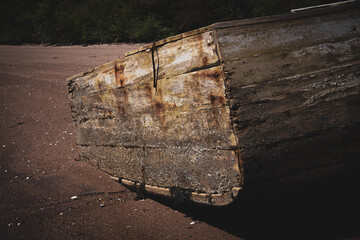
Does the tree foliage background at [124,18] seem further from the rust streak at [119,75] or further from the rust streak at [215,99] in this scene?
the rust streak at [215,99]

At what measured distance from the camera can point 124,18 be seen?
13117 mm

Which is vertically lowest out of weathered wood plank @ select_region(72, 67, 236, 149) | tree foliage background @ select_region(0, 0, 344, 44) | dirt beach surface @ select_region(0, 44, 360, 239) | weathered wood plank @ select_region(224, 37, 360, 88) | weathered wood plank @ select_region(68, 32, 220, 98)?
dirt beach surface @ select_region(0, 44, 360, 239)

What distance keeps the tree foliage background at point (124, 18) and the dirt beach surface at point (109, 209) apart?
848 cm

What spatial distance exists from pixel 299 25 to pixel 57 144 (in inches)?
171

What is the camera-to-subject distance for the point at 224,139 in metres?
1.83

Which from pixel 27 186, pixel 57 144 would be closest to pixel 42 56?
pixel 57 144

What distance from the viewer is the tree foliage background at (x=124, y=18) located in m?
11.9

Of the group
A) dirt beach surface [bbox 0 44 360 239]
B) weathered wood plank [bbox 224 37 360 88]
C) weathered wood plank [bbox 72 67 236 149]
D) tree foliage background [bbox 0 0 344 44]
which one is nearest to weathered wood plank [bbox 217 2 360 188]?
weathered wood plank [bbox 224 37 360 88]

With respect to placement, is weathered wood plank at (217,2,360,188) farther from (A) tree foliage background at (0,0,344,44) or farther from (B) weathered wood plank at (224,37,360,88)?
(A) tree foliage background at (0,0,344,44)

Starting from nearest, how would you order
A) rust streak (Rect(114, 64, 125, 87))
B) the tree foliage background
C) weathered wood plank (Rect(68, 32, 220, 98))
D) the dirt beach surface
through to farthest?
weathered wood plank (Rect(68, 32, 220, 98)) < the dirt beach surface < rust streak (Rect(114, 64, 125, 87)) < the tree foliage background

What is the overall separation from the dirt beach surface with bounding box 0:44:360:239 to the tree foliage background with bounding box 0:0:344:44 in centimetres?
848

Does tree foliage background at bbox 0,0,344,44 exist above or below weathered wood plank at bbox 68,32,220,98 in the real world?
above

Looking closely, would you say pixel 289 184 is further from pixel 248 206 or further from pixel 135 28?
pixel 135 28

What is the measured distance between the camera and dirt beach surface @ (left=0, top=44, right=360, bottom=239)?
2.13 meters
